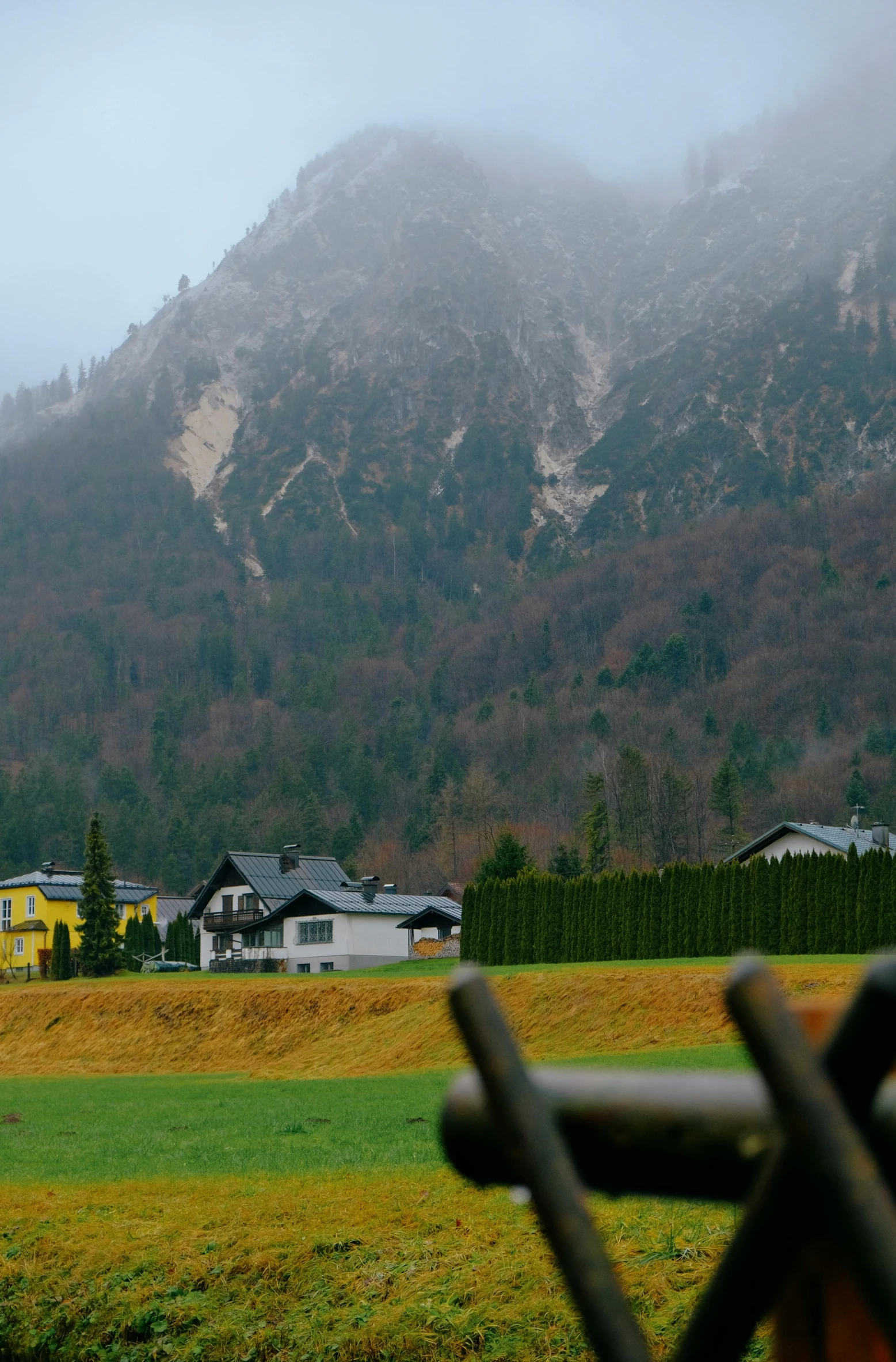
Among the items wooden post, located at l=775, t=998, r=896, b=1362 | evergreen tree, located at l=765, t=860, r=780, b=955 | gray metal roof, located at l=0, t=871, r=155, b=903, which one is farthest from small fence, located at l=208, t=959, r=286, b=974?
wooden post, located at l=775, t=998, r=896, b=1362

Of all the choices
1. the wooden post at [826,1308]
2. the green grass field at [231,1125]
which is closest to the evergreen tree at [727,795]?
the green grass field at [231,1125]

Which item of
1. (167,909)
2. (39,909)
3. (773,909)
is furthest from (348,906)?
(167,909)

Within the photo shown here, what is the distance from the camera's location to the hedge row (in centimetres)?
5006

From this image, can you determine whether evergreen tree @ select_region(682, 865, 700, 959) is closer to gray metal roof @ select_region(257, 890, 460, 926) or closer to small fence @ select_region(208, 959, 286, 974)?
A: gray metal roof @ select_region(257, 890, 460, 926)

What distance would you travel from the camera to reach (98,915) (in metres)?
72.8

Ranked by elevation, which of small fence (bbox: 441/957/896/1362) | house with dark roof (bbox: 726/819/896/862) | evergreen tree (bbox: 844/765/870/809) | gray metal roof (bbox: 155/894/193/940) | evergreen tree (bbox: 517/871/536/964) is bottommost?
gray metal roof (bbox: 155/894/193/940)

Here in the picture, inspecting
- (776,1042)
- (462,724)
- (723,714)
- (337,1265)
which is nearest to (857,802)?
(723,714)

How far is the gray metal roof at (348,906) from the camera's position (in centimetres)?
7675

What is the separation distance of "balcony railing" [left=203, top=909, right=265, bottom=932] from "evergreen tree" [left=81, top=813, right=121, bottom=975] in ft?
35.0

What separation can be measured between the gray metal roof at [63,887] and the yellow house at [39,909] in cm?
4

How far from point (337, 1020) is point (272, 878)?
44.4 metres

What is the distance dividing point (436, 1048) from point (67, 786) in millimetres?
127165

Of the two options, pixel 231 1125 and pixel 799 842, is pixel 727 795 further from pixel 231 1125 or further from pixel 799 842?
pixel 231 1125

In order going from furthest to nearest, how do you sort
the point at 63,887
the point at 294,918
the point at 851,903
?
the point at 63,887, the point at 294,918, the point at 851,903
